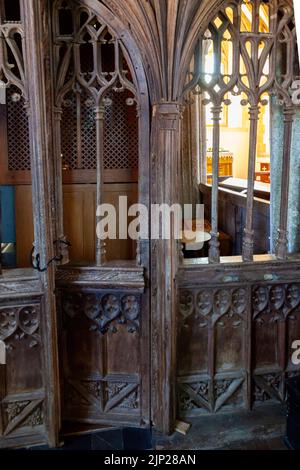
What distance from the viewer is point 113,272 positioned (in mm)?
2271

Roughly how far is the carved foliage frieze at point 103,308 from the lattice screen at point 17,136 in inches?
40.4

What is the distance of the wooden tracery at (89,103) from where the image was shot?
6.97ft

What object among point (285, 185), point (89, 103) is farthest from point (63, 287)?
point (285, 185)

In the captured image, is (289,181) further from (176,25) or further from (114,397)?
(114,397)

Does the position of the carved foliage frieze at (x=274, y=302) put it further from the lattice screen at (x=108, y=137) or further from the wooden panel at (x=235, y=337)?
the lattice screen at (x=108, y=137)

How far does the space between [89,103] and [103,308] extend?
106cm

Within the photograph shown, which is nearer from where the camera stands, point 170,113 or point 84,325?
point 170,113

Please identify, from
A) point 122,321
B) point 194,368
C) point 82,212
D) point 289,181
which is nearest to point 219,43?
point 289,181

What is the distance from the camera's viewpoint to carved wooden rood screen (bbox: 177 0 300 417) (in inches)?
87.7

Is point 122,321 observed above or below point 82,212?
below

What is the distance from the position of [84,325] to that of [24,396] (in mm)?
463
